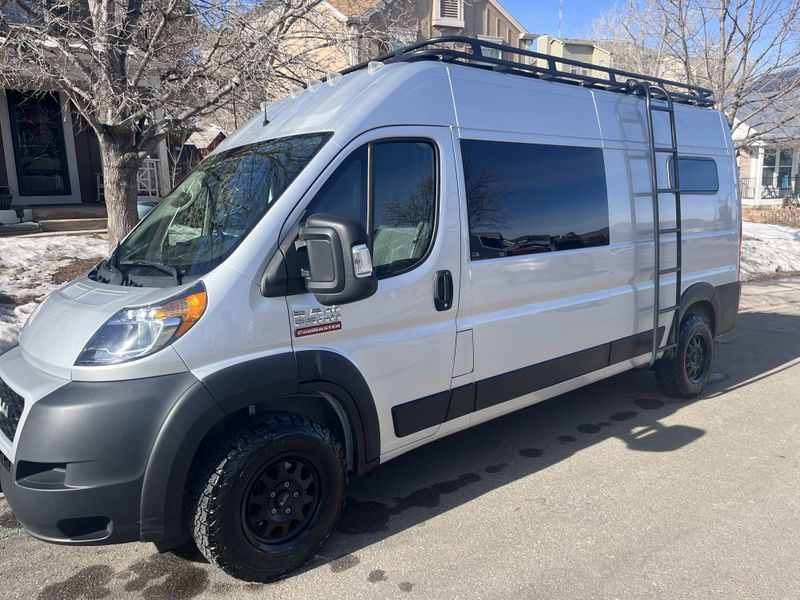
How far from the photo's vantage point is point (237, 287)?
2754 mm

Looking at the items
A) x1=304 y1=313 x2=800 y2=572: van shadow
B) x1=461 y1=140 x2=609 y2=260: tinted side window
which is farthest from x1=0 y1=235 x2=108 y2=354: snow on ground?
x1=461 y1=140 x2=609 y2=260: tinted side window

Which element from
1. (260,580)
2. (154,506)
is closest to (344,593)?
(260,580)

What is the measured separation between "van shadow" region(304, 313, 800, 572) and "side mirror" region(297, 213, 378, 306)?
1.39 meters

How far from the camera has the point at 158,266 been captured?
9.96ft

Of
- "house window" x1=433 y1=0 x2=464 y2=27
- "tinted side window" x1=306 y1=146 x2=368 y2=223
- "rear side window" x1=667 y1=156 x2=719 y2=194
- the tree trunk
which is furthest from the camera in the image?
"house window" x1=433 y1=0 x2=464 y2=27

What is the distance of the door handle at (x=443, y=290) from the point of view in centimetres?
340

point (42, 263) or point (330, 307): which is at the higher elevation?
point (42, 263)

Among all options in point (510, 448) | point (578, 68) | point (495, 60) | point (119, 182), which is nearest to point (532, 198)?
point (495, 60)

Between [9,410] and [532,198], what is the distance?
3.00 m

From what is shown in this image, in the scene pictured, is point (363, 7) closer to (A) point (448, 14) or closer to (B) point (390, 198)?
(B) point (390, 198)

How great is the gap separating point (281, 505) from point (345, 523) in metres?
0.62

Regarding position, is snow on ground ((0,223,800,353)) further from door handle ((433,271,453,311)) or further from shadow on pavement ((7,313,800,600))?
door handle ((433,271,453,311))

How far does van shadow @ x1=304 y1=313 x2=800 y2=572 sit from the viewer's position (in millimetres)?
3551

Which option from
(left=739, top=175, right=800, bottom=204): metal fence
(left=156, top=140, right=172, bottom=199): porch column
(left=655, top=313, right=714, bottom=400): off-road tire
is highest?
(left=156, top=140, right=172, bottom=199): porch column
